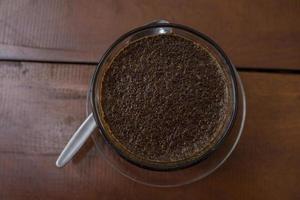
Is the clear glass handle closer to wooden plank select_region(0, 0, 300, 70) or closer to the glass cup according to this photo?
the glass cup

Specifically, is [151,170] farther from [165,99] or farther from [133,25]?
[133,25]

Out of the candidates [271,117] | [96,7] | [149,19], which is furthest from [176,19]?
[271,117]

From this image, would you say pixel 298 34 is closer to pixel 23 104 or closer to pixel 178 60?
pixel 178 60

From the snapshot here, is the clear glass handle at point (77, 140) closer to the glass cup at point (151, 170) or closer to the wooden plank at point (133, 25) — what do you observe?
the glass cup at point (151, 170)

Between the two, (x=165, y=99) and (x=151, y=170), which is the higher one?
(x=165, y=99)

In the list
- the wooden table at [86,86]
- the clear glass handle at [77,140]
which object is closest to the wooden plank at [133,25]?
the wooden table at [86,86]

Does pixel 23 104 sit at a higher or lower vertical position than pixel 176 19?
lower

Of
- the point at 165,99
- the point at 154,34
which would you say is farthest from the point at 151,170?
the point at 154,34
